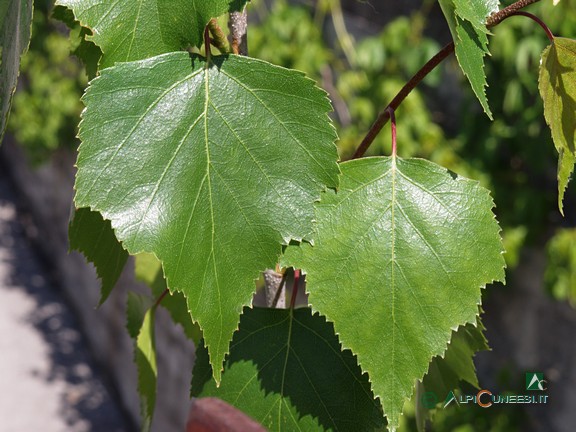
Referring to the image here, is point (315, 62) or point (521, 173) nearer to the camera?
point (521, 173)

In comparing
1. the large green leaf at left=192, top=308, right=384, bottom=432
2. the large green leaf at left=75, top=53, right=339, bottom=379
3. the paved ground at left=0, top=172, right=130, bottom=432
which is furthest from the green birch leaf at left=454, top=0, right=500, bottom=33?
the paved ground at left=0, top=172, right=130, bottom=432

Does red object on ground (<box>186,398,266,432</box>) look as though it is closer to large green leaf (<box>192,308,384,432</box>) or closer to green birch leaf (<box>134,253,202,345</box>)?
large green leaf (<box>192,308,384,432</box>)

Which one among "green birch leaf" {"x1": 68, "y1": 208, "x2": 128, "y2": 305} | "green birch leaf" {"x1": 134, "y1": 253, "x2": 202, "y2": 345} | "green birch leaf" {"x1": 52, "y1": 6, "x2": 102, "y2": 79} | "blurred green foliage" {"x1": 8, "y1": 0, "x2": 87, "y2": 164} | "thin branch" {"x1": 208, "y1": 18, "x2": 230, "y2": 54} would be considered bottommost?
"green birch leaf" {"x1": 134, "y1": 253, "x2": 202, "y2": 345}

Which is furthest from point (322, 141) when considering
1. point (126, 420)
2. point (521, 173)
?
point (126, 420)

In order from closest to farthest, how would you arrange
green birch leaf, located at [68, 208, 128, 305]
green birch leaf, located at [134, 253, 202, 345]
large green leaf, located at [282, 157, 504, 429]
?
1. large green leaf, located at [282, 157, 504, 429]
2. green birch leaf, located at [68, 208, 128, 305]
3. green birch leaf, located at [134, 253, 202, 345]

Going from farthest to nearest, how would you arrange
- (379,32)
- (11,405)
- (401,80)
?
(11,405), (379,32), (401,80)

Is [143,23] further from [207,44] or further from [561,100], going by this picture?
[561,100]

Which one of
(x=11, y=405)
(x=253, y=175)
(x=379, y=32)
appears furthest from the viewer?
(x=11, y=405)

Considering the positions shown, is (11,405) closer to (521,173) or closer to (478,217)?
(521,173)

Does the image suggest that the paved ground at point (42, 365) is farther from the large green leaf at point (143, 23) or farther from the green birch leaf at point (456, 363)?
the large green leaf at point (143, 23)
